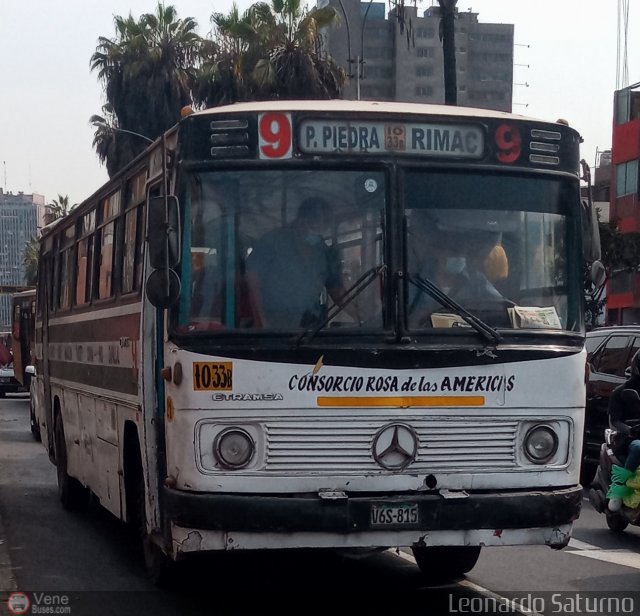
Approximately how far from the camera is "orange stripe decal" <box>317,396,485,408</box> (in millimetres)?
7332

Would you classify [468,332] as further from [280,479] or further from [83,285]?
[83,285]

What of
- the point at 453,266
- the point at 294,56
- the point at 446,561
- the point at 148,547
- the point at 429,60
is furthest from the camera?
the point at 429,60

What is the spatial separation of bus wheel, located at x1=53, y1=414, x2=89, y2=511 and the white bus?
17.6ft

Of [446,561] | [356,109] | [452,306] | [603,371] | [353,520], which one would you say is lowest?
[446,561]

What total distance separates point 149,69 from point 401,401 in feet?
135

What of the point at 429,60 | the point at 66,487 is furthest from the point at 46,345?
the point at 429,60

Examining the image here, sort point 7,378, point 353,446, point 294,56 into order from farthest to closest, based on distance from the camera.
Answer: point 7,378 → point 294,56 → point 353,446

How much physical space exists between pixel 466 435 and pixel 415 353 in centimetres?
56

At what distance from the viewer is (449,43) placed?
22.8m

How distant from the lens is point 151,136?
160 ft

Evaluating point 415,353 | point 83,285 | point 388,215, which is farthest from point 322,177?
point 83,285

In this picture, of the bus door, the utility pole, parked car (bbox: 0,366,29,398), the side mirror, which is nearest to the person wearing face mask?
the side mirror

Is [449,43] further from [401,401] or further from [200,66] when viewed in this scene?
[200,66]

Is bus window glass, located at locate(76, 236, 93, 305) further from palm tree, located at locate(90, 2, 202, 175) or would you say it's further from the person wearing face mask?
palm tree, located at locate(90, 2, 202, 175)
